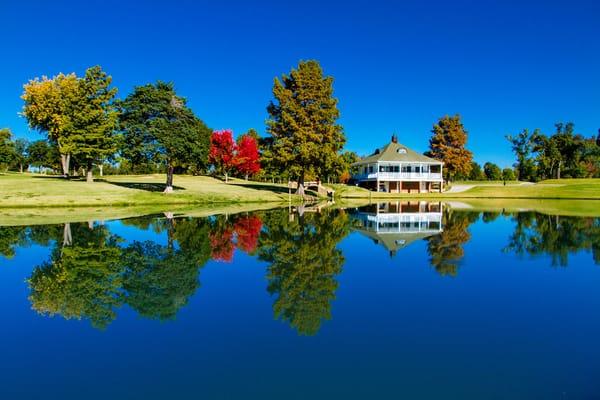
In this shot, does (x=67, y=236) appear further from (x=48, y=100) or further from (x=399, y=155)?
(x=399, y=155)

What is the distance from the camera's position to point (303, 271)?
455 inches

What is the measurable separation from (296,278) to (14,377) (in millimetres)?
6281

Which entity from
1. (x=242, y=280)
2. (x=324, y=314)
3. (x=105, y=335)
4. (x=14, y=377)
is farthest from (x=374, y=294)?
(x=14, y=377)

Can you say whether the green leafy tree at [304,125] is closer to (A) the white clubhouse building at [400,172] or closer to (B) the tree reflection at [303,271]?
(A) the white clubhouse building at [400,172]

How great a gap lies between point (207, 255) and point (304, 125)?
38.9 m

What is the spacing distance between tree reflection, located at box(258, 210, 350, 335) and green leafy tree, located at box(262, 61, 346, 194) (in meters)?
29.6

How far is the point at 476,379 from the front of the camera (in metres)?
5.41

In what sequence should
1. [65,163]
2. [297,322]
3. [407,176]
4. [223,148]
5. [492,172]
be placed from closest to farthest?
1. [297,322]
2. [65,163]
3. [407,176]
4. [223,148]
5. [492,172]

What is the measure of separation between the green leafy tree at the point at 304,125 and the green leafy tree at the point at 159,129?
9.98 metres

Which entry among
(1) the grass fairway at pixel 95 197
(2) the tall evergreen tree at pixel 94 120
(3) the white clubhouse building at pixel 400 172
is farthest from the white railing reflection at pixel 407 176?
(2) the tall evergreen tree at pixel 94 120

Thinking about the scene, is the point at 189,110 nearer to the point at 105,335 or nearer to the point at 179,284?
the point at 179,284

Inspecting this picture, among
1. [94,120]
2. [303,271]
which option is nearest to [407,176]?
[94,120]

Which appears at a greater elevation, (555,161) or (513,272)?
(555,161)

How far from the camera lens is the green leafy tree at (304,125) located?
50219 millimetres
